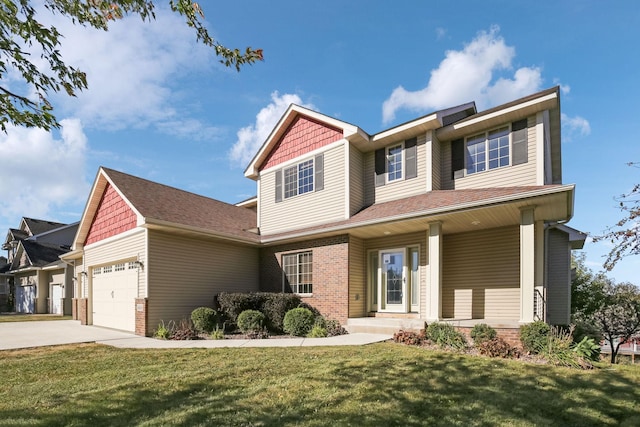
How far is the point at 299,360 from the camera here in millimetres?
7301

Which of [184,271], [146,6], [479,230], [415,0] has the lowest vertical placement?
[184,271]

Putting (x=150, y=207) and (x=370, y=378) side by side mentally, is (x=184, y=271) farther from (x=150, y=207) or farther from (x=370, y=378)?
(x=370, y=378)

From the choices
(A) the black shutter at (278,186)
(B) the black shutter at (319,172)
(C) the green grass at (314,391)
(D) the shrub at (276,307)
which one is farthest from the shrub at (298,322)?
(A) the black shutter at (278,186)

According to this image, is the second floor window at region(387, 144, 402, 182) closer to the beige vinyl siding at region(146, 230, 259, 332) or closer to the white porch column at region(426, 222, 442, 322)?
the white porch column at region(426, 222, 442, 322)

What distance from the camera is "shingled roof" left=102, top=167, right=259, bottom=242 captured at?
39.6 ft

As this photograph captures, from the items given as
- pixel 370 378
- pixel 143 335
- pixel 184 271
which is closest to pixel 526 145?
pixel 370 378

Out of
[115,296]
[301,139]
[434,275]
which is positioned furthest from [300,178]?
[115,296]

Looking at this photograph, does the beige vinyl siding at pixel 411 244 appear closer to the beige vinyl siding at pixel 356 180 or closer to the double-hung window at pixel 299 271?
the beige vinyl siding at pixel 356 180

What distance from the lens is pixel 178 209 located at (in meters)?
13.4

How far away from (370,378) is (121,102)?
6429 millimetres

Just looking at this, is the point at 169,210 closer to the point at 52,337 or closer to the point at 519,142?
the point at 52,337

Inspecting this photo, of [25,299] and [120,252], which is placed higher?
[120,252]

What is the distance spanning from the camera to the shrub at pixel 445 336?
8.66m

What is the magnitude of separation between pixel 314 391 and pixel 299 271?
8169mm
